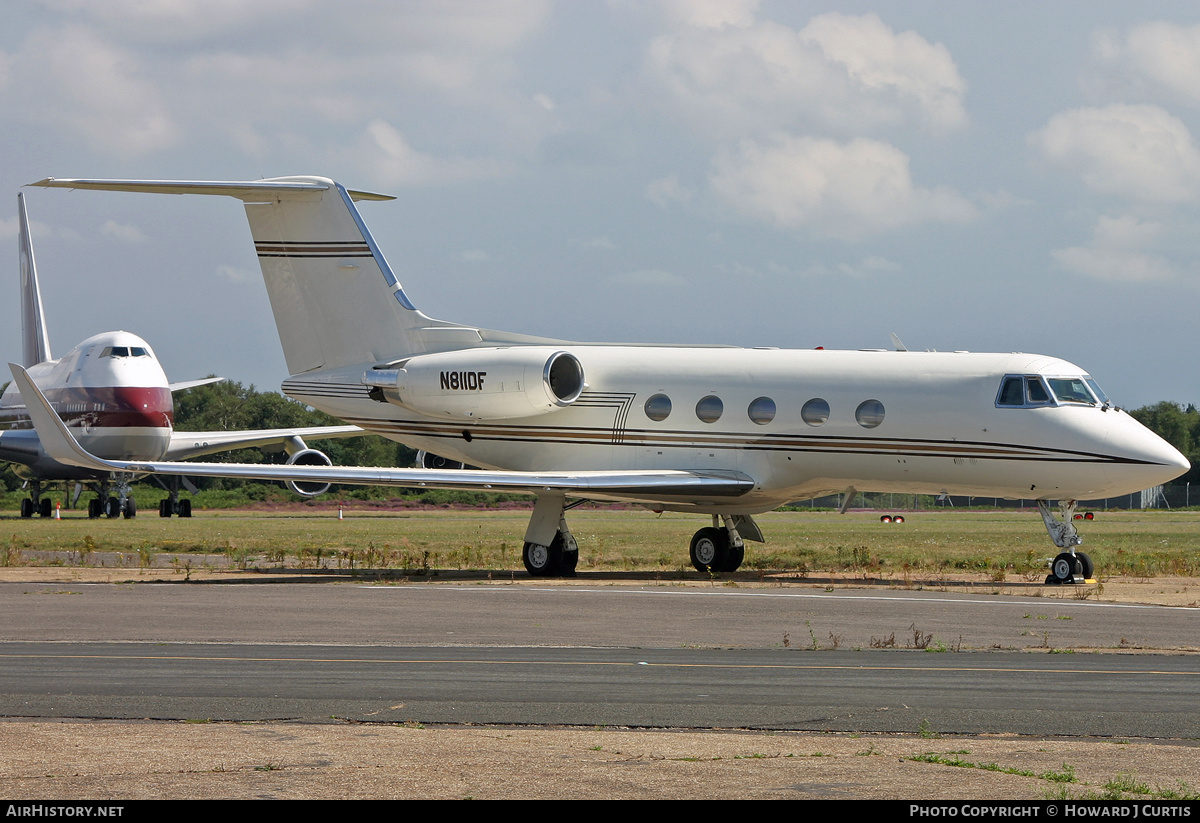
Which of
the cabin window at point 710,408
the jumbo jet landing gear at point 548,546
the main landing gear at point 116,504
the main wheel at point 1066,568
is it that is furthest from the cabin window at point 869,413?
the main landing gear at point 116,504

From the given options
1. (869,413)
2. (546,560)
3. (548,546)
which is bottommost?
(546,560)

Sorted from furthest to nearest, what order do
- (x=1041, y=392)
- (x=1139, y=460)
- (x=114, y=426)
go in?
Result: 1. (x=114, y=426)
2. (x=1041, y=392)
3. (x=1139, y=460)

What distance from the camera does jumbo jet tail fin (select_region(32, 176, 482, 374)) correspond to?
26.7 meters

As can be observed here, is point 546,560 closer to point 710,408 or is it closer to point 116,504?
point 710,408

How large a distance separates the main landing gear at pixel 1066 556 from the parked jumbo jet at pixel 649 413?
0.03 m

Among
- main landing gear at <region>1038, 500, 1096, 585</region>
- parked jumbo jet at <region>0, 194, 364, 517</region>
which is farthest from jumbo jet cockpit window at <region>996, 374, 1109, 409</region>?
parked jumbo jet at <region>0, 194, 364, 517</region>

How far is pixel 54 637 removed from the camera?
1384cm

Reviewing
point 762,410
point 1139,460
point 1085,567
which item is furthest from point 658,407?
point 1139,460

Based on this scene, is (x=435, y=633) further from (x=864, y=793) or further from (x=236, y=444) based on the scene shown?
(x=236, y=444)

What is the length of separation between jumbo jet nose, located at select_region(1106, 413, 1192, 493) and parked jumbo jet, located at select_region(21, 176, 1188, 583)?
0.03 meters

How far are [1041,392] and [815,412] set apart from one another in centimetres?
346

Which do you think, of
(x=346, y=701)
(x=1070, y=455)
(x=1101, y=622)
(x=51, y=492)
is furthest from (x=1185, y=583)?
(x=51, y=492)

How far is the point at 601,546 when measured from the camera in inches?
1331

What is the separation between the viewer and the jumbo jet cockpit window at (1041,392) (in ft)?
70.1
